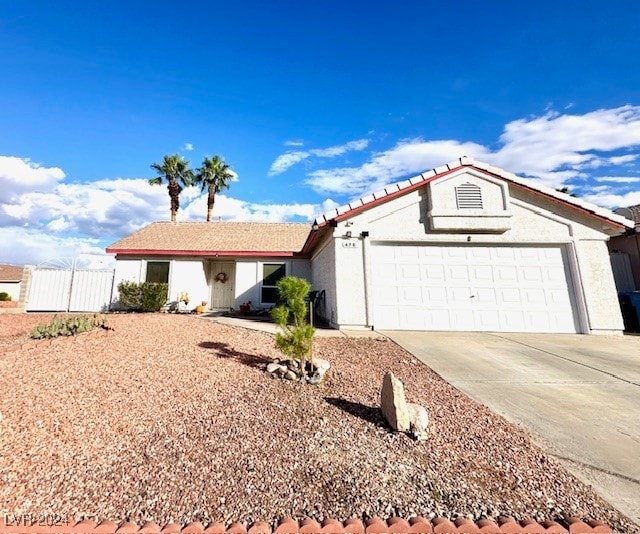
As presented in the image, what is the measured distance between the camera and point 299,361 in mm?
4555

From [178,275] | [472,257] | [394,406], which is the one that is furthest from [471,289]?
[178,275]

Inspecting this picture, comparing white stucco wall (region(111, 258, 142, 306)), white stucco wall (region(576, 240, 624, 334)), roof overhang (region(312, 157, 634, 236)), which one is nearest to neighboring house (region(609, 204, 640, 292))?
roof overhang (region(312, 157, 634, 236))

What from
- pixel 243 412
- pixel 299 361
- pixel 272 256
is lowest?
pixel 243 412

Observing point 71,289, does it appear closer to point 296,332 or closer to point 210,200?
point 296,332

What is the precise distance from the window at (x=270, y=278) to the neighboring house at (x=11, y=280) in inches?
787

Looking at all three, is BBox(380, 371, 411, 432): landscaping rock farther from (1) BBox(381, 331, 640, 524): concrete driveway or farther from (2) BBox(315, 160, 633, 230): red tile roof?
(2) BBox(315, 160, 633, 230): red tile roof

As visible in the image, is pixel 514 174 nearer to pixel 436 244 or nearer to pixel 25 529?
pixel 436 244

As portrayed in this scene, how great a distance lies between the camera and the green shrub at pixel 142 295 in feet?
40.3

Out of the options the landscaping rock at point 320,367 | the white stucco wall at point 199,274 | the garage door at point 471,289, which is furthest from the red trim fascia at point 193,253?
the landscaping rock at point 320,367

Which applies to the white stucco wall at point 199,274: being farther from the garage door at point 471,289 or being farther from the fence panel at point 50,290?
the garage door at point 471,289

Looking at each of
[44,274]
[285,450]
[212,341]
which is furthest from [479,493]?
[44,274]

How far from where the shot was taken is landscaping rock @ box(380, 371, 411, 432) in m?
2.90

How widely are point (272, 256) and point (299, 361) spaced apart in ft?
31.4

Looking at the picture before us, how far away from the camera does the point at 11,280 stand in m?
25.5
